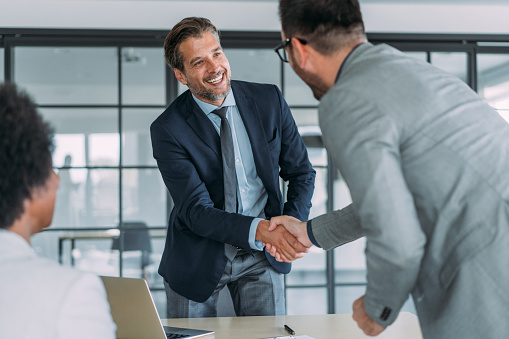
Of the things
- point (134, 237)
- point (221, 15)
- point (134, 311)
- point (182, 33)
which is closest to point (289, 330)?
point (134, 311)

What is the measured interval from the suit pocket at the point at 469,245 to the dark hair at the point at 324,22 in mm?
500

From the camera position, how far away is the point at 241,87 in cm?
237

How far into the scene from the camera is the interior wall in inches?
167

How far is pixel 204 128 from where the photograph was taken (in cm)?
226

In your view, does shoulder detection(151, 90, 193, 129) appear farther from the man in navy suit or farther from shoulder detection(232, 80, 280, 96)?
shoulder detection(232, 80, 280, 96)

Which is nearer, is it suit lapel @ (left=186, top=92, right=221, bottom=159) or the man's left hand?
the man's left hand

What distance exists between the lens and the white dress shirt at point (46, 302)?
33.1 inches

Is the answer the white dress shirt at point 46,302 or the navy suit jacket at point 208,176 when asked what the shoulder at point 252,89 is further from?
the white dress shirt at point 46,302

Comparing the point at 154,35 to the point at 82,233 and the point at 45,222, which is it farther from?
the point at 45,222

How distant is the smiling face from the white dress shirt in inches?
57.4

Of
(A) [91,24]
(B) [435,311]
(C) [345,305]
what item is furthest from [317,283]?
(B) [435,311]

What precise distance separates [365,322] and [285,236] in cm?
80

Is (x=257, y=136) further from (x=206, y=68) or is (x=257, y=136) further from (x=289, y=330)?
(x=289, y=330)

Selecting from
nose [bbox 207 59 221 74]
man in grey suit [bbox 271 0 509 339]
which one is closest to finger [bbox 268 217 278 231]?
nose [bbox 207 59 221 74]
